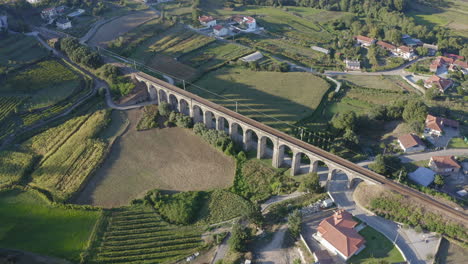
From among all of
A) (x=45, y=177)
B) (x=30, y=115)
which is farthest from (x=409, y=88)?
(x=30, y=115)

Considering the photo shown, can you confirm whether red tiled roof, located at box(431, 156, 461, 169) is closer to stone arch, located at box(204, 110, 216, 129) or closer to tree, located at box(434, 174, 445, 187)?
tree, located at box(434, 174, 445, 187)

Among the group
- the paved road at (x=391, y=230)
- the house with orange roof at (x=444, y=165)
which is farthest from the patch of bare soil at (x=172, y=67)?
the house with orange roof at (x=444, y=165)

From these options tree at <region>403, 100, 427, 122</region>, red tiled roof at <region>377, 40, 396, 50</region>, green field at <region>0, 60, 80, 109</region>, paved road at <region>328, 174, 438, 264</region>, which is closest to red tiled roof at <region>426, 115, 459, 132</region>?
tree at <region>403, 100, 427, 122</region>

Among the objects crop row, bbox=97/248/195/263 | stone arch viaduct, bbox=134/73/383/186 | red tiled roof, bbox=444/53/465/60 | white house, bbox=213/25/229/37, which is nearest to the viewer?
crop row, bbox=97/248/195/263

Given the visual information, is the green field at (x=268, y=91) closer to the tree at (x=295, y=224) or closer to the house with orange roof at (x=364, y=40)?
the tree at (x=295, y=224)

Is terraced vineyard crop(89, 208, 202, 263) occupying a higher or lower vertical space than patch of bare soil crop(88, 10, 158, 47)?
lower

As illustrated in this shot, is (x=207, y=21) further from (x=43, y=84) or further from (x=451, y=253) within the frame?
(x=451, y=253)

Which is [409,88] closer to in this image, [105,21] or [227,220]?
[227,220]
